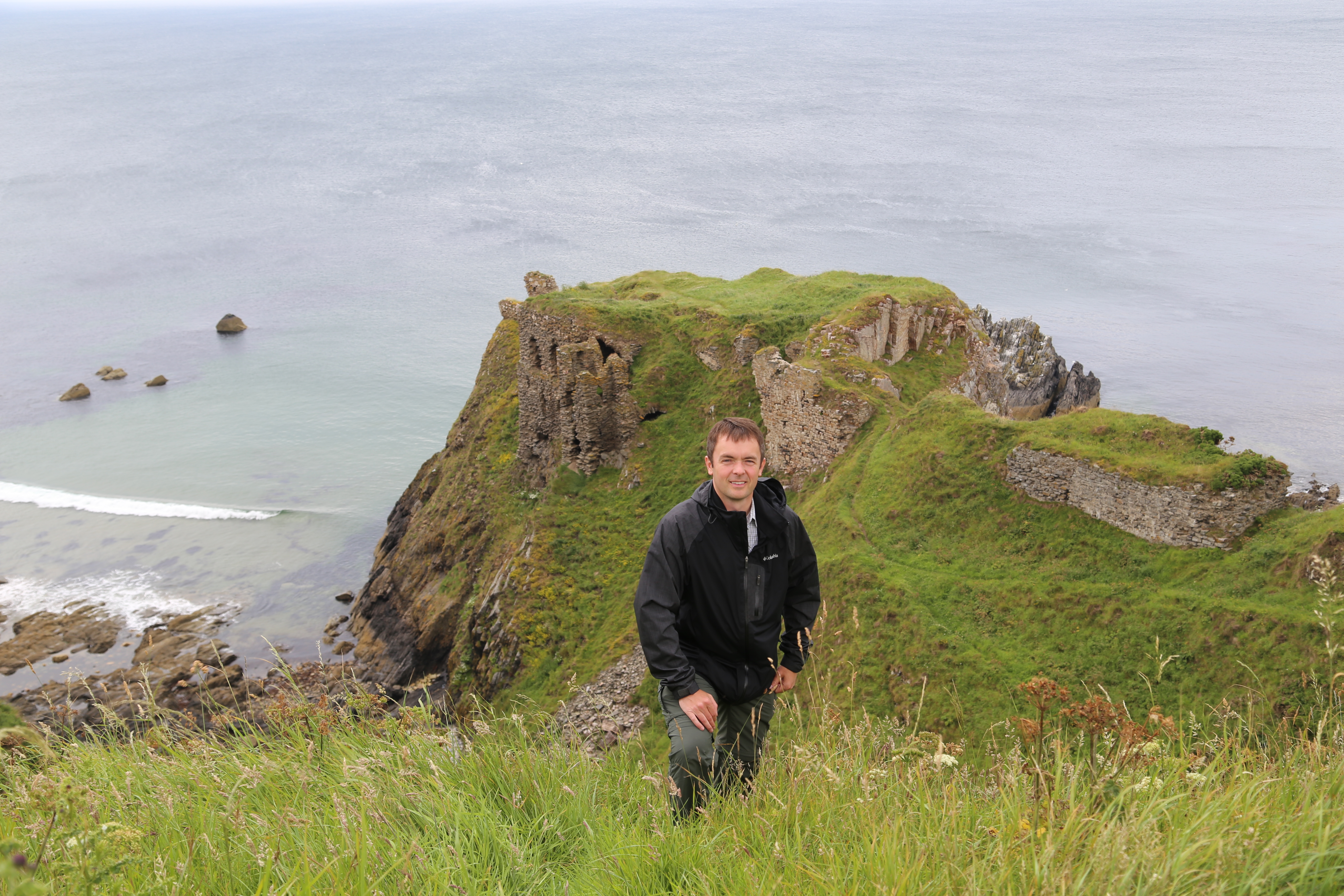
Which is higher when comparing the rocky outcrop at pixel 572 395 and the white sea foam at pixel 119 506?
the rocky outcrop at pixel 572 395

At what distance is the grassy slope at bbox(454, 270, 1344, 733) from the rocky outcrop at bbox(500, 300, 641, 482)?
132 inches

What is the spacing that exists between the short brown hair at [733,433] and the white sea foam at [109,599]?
43.6 meters

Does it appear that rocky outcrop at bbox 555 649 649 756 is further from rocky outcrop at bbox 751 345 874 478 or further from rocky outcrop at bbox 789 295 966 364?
rocky outcrop at bbox 789 295 966 364

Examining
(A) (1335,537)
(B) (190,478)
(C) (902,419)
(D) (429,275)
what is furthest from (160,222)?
(A) (1335,537)

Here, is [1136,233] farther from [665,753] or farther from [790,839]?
[790,839]

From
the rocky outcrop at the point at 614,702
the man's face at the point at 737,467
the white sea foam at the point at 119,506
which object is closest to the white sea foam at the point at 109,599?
the white sea foam at the point at 119,506

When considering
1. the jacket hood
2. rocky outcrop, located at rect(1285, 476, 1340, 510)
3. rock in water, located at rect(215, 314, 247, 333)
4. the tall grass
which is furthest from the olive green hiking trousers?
rock in water, located at rect(215, 314, 247, 333)

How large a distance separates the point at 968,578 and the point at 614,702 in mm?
9060

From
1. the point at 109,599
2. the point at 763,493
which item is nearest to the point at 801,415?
the point at 763,493

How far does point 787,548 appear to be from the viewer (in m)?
6.80

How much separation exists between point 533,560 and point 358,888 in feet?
85.9

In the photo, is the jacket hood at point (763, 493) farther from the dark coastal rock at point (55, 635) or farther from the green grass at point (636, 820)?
the dark coastal rock at point (55, 635)

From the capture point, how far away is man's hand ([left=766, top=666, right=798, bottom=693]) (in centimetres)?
675

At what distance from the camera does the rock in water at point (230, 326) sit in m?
92.6
